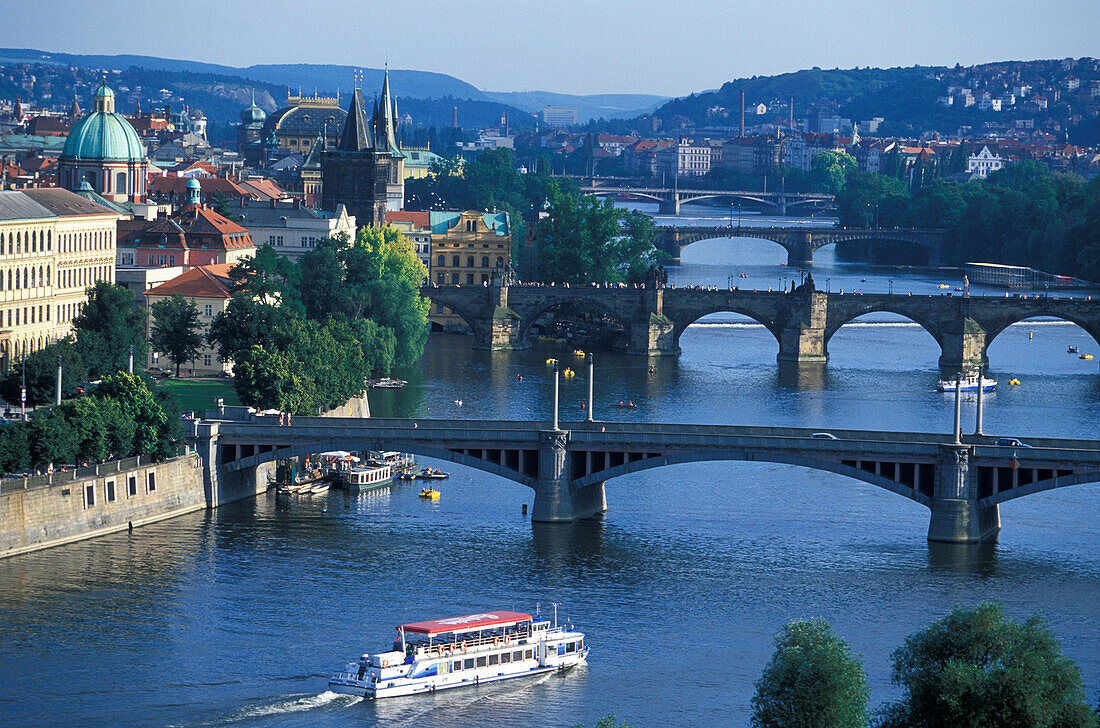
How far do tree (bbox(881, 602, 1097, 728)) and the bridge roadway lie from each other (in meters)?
21.4

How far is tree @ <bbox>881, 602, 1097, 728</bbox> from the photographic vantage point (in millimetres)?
46312

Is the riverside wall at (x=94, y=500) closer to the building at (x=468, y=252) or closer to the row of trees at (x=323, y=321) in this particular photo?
the row of trees at (x=323, y=321)

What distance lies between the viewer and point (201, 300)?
4213 inches

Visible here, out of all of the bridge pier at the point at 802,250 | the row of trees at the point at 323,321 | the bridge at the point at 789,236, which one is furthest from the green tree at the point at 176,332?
the bridge pier at the point at 802,250

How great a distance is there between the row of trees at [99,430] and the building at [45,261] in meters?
17.4

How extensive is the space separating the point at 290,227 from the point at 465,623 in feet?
266

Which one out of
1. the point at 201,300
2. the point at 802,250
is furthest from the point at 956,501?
the point at 802,250

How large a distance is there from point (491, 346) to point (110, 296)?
37111 mm

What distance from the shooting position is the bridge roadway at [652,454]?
70.7 metres

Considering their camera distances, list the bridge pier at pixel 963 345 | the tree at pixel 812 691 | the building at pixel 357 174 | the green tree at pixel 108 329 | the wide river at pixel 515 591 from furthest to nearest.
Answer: the building at pixel 357 174
the bridge pier at pixel 963 345
the green tree at pixel 108 329
the wide river at pixel 515 591
the tree at pixel 812 691

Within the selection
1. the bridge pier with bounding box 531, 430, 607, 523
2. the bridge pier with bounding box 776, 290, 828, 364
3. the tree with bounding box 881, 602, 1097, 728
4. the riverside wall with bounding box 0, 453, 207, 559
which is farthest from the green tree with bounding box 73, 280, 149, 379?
the tree with bounding box 881, 602, 1097, 728

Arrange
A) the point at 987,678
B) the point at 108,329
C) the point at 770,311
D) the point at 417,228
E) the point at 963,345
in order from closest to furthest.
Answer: the point at 987,678 → the point at 108,329 → the point at 963,345 → the point at 770,311 → the point at 417,228

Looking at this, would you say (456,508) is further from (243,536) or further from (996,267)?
(996,267)

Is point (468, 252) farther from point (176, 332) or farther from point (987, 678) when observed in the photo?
point (987, 678)
